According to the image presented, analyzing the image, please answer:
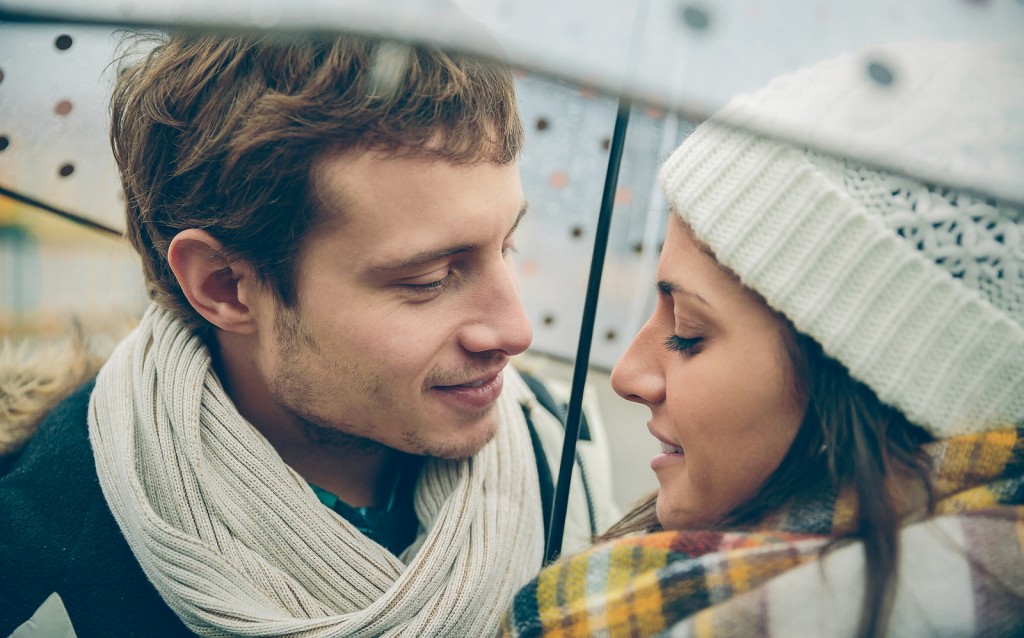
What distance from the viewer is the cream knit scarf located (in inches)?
52.3

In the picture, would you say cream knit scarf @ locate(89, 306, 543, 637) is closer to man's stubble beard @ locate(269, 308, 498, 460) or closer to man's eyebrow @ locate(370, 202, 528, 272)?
man's stubble beard @ locate(269, 308, 498, 460)

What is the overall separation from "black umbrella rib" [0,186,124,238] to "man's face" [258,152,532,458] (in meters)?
0.52

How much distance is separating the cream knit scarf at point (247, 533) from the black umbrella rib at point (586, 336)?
Result: 149 mm

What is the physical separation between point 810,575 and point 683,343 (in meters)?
0.42

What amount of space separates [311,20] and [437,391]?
0.94 metres

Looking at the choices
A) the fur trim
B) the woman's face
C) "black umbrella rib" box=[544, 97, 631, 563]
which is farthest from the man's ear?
the woman's face

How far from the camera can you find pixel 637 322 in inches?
81.9

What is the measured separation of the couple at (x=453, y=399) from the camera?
3.11ft

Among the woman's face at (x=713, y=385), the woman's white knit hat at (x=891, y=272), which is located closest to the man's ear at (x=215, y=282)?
the woman's face at (x=713, y=385)

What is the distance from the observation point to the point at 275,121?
55.4 inches

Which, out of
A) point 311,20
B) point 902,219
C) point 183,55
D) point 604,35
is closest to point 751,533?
point 902,219

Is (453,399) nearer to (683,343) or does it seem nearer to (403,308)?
(403,308)

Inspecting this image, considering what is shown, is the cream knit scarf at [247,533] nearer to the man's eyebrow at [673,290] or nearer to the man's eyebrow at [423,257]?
the man's eyebrow at [423,257]

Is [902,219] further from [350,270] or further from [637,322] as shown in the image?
[637,322]
